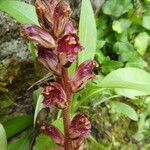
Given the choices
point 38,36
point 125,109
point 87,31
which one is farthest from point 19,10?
point 125,109

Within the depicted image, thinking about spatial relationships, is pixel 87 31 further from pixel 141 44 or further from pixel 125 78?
pixel 141 44

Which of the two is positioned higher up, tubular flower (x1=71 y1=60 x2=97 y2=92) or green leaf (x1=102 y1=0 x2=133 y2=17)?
tubular flower (x1=71 y1=60 x2=97 y2=92)

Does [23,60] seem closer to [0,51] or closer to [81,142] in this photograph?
[0,51]

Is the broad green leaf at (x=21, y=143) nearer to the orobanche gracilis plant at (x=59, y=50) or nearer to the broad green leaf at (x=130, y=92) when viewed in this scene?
the broad green leaf at (x=130, y=92)

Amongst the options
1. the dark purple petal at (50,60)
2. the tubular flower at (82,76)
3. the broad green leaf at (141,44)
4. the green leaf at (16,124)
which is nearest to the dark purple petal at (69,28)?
the dark purple petal at (50,60)

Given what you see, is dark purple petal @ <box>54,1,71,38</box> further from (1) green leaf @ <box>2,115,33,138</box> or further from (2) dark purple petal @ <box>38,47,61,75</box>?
(1) green leaf @ <box>2,115,33,138</box>

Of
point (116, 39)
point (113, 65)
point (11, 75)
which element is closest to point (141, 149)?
point (113, 65)

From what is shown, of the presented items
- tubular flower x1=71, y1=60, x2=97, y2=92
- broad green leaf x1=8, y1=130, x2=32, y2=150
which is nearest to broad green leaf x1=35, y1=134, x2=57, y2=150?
broad green leaf x1=8, y1=130, x2=32, y2=150
